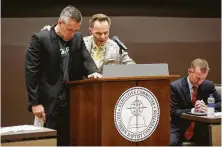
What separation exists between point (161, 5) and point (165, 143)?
2.50 meters

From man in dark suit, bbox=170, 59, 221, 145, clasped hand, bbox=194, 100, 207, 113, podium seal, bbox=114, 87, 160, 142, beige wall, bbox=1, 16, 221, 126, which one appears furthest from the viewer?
beige wall, bbox=1, 16, 221, 126

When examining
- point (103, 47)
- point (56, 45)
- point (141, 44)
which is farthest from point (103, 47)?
point (141, 44)

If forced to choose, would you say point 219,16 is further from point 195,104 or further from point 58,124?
point 58,124

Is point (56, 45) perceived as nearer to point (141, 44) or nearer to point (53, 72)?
point (53, 72)

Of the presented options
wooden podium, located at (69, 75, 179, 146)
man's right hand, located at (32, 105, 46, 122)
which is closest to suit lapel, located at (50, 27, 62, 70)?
wooden podium, located at (69, 75, 179, 146)

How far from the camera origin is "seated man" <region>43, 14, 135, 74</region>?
3.65 metres

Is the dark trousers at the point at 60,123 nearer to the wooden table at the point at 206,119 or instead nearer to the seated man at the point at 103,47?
the seated man at the point at 103,47

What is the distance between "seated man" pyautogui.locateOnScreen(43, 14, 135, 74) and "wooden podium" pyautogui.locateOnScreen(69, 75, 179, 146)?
719 mm

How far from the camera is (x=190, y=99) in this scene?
4.10 metres

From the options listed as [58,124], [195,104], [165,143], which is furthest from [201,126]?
[58,124]

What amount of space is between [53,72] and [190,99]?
1557 mm

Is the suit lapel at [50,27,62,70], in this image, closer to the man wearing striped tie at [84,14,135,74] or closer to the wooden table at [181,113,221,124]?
the man wearing striped tie at [84,14,135,74]

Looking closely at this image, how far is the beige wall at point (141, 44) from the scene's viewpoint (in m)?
4.70

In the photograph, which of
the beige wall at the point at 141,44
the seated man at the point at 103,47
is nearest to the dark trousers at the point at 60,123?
the seated man at the point at 103,47
